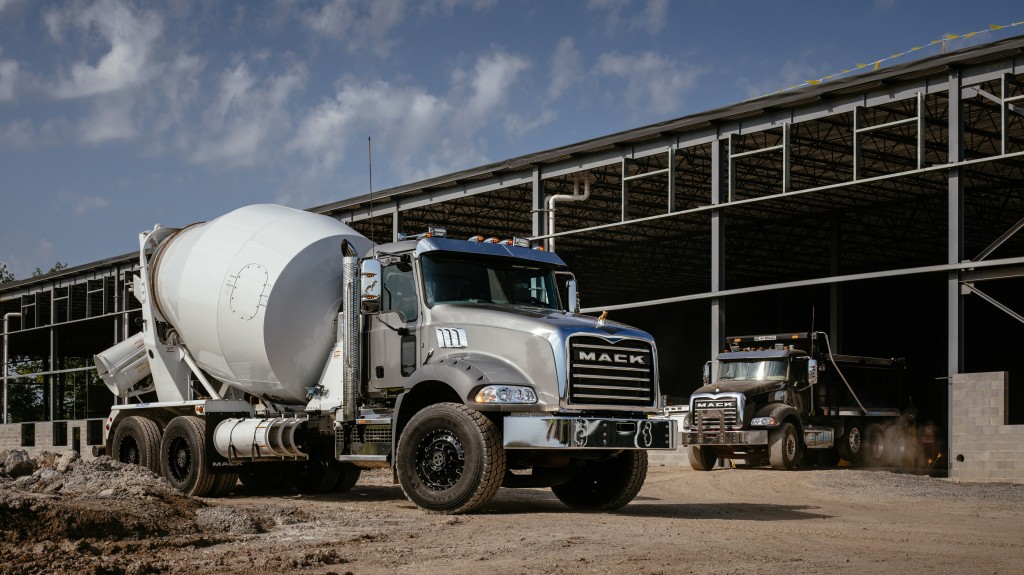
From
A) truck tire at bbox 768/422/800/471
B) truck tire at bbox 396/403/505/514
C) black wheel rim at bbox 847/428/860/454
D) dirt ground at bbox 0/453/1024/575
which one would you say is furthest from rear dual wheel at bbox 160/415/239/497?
black wheel rim at bbox 847/428/860/454

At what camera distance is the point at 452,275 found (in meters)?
14.1

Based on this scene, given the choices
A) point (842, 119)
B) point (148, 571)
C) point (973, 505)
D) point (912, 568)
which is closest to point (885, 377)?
point (842, 119)

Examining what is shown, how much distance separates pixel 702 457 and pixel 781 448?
2.12 m

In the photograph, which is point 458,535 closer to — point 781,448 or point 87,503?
point 87,503

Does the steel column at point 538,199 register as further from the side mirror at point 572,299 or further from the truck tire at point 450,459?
the truck tire at point 450,459

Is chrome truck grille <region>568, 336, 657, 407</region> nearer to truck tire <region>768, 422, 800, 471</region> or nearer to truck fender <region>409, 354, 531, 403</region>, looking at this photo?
truck fender <region>409, 354, 531, 403</region>

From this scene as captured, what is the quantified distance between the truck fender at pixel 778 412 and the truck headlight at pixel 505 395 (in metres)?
14.2

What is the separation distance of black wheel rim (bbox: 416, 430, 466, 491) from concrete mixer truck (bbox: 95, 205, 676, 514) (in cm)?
2

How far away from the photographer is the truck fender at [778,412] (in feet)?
84.4

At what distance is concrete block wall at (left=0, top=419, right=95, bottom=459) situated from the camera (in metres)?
34.1

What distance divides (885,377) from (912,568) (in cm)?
2422

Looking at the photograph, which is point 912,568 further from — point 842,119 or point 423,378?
point 842,119

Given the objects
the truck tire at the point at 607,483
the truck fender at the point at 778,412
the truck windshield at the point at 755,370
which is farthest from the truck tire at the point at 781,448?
the truck tire at the point at 607,483

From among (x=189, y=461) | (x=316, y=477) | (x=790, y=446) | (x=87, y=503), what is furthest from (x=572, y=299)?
(x=790, y=446)
